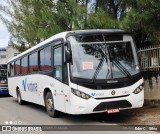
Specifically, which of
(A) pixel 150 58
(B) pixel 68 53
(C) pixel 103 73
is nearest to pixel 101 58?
(C) pixel 103 73

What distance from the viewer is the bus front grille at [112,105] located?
33.3 ft

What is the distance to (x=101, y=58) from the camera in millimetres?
10617

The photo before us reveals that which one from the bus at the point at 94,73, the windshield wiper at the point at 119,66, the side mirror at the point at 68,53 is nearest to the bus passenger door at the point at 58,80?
the bus at the point at 94,73

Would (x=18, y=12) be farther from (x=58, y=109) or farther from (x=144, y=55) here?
(x=58, y=109)

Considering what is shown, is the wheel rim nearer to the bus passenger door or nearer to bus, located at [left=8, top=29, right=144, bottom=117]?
bus, located at [left=8, top=29, right=144, bottom=117]

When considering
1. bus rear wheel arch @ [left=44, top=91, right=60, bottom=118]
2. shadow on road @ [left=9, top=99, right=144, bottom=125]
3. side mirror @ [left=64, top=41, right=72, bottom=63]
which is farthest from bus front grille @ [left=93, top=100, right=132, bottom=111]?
bus rear wheel arch @ [left=44, top=91, right=60, bottom=118]

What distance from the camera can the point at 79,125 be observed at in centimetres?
1064

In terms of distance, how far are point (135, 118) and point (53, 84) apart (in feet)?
9.53

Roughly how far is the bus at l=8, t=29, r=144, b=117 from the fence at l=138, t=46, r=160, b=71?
8.17 ft

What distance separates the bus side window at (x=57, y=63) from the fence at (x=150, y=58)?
3899mm

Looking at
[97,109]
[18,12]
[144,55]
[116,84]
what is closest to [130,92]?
[116,84]

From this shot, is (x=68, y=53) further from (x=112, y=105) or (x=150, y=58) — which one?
(x=150, y=58)

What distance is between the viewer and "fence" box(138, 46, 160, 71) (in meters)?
13.3

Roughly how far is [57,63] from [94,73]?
1.72 meters
